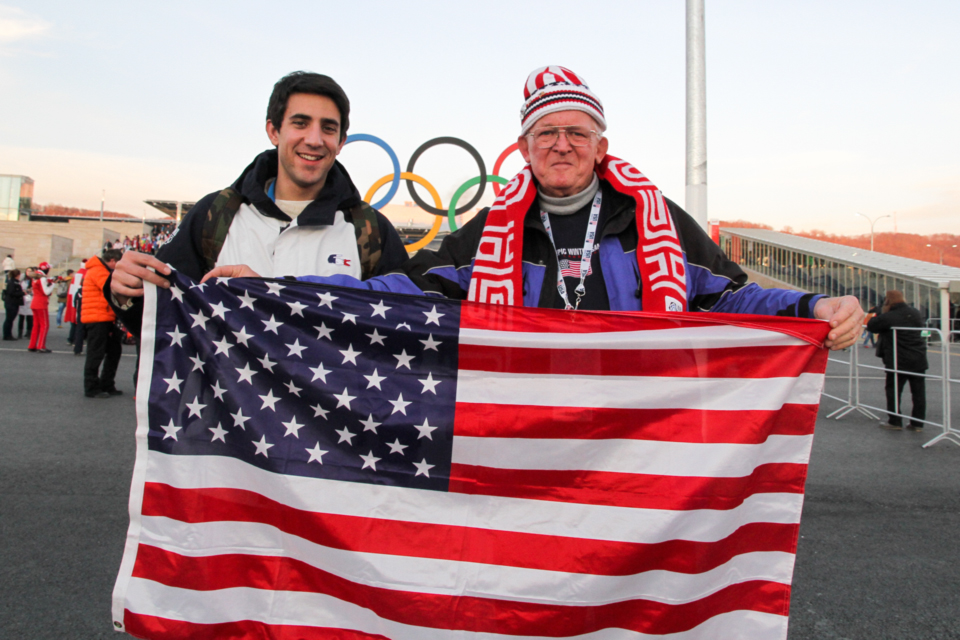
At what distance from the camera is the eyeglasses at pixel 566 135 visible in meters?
2.49

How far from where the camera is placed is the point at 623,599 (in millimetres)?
2105

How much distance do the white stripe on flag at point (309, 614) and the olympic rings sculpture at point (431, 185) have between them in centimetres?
779

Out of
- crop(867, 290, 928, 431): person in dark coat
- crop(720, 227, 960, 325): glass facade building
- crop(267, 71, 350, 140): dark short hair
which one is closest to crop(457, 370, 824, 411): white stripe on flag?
crop(267, 71, 350, 140): dark short hair

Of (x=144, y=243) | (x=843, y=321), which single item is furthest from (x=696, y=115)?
(x=144, y=243)

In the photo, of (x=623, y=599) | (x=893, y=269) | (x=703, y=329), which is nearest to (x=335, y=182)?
(x=703, y=329)

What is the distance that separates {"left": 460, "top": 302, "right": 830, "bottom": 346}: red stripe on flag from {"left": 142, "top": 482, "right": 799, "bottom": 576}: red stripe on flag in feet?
2.32

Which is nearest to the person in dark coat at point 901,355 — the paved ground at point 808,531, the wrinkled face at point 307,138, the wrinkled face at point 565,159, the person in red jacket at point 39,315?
the paved ground at point 808,531

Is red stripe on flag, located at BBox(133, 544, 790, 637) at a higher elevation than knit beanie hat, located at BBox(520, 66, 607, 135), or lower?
lower

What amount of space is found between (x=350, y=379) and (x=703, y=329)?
1.31 metres

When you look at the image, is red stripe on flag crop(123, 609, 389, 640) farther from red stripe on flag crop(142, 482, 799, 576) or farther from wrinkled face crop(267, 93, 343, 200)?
wrinkled face crop(267, 93, 343, 200)

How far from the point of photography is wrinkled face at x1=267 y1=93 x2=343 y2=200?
2.67 metres

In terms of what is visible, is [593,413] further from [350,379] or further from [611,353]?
[350,379]

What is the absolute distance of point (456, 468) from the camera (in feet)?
7.19

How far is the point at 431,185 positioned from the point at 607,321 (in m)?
8.12
